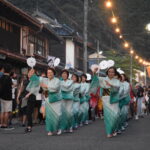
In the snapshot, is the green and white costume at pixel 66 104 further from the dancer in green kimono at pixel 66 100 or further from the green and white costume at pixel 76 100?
the green and white costume at pixel 76 100

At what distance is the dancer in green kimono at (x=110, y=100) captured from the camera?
9.94 m

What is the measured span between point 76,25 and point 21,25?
28717mm

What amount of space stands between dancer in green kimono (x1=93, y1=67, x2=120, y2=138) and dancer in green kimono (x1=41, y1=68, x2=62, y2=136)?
1.05 m

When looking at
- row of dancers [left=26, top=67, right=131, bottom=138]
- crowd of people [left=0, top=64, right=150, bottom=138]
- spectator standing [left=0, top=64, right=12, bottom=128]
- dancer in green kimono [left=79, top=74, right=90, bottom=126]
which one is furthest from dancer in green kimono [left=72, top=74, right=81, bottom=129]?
spectator standing [left=0, top=64, right=12, bottom=128]

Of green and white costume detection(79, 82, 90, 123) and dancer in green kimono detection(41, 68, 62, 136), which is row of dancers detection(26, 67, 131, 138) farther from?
green and white costume detection(79, 82, 90, 123)

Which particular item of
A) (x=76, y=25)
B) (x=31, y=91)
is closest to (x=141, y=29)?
(x=76, y=25)

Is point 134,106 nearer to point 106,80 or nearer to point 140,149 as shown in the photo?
point 106,80

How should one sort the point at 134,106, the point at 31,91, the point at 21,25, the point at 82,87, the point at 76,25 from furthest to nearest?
1. the point at 76,25
2. the point at 21,25
3. the point at 134,106
4. the point at 82,87
5. the point at 31,91

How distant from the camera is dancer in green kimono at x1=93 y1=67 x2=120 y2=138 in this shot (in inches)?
391

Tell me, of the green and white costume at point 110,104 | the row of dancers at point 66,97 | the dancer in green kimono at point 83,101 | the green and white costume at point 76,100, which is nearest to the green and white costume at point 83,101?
the dancer in green kimono at point 83,101

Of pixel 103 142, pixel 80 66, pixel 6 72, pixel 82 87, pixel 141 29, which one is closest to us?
pixel 103 142

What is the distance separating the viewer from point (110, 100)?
10102 mm

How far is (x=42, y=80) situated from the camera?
1055cm

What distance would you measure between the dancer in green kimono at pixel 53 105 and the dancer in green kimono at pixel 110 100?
3.45 ft
